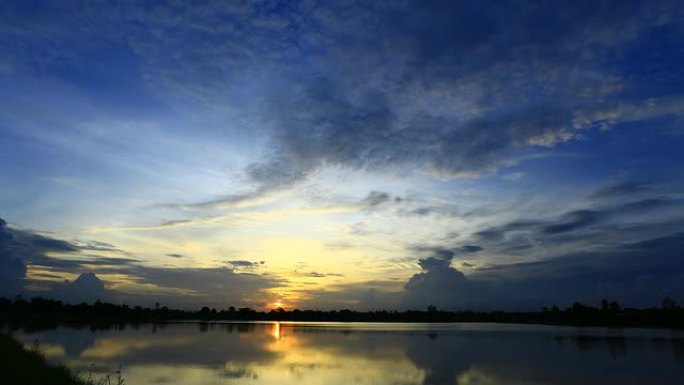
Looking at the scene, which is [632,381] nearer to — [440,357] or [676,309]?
[440,357]

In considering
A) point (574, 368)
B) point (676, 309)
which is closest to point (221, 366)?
point (574, 368)

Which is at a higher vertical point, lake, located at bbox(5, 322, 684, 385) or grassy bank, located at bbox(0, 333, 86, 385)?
grassy bank, located at bbox(0, 333, 86, 385)

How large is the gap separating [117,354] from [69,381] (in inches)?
851

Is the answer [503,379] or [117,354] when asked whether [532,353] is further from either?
[117,354]

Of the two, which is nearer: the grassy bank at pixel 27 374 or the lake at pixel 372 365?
the grassy bank at pixel 27 374

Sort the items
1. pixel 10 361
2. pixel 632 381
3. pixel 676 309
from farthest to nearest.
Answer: pixel 676 309 → pixel 632 381 → pixel 10 361

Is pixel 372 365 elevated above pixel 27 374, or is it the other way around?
pixel 27 374

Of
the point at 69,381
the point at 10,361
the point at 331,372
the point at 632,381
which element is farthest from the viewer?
the point at 331,372

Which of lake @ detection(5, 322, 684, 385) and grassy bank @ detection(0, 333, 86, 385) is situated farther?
lake @ detection(5, 322, 684, 385)

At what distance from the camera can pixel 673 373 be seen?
3228 cm

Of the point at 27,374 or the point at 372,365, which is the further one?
the point at 372,365

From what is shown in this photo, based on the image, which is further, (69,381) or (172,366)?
(172,366)

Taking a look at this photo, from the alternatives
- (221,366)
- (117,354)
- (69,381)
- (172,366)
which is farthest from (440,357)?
(69,381)

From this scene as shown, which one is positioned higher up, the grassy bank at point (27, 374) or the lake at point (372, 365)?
the grassy bank at point (27, 374)
